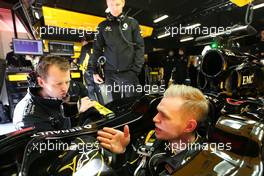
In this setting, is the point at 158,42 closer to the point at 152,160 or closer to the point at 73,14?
the point at 73,14

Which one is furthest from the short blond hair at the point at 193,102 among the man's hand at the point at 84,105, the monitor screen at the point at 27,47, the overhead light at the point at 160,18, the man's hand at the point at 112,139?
the overhead light at the point at 160,18

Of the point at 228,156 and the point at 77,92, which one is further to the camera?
the point at 77,92

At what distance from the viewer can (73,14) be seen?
5961 mm

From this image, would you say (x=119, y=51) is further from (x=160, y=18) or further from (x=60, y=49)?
(x=160, y=18)

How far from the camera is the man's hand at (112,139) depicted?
836mm

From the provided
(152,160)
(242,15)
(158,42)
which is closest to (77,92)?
(152,160)

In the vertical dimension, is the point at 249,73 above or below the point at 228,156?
above

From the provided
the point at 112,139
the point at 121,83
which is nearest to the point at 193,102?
the point at 112,139

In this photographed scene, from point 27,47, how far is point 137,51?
1.76 m

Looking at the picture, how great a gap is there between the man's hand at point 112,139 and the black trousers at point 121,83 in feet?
3.60

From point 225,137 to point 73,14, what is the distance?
19.6 ft

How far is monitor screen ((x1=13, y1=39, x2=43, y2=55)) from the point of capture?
2889 millimetres

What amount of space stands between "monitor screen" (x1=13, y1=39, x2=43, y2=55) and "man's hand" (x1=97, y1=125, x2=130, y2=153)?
2.49 m

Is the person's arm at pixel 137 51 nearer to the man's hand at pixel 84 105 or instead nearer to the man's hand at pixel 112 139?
the man's hand at pixel 84 105
